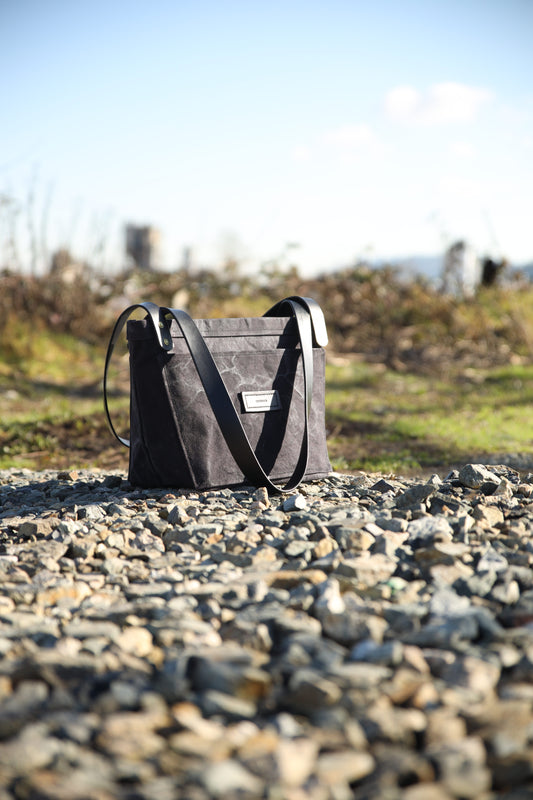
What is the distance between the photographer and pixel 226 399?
9.49 feet

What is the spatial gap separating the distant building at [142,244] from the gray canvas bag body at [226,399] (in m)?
8.87

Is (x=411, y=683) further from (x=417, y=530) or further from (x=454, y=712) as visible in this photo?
(x=417, y=530)

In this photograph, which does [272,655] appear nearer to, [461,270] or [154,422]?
[154,422]

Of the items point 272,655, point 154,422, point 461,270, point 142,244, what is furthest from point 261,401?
point 142,244

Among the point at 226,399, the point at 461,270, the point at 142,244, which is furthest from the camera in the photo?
the point at 142,244

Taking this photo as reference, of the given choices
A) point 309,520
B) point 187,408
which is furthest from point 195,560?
point 187,408

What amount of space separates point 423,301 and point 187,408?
8939 millimetres

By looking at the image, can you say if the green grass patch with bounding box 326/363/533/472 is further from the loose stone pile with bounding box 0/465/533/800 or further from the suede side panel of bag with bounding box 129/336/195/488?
the loose stone pile with bounding box 0/465/533/800

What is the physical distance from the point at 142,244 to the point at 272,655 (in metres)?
13.5

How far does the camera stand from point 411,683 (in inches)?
56.0

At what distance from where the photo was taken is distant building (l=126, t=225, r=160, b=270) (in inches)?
488

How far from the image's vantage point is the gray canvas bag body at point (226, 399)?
9.87 ft

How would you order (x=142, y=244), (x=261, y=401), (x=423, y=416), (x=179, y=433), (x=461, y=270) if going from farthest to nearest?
(x=142, y=244) < (x=461, y=270) < (x=423, y=416) < (x=261, y=401) < (x=179, y=433)

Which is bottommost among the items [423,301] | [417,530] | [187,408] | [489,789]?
[489,789]
